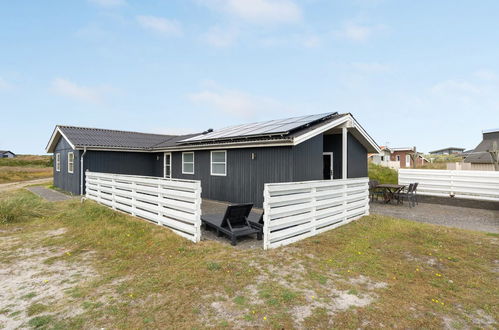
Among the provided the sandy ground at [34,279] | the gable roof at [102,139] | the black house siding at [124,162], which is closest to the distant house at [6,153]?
the gable roof at [102,139]

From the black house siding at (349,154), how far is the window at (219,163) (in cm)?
518

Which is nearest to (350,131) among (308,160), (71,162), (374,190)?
(374,190)

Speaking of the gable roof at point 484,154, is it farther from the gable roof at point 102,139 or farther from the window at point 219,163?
the gable roof at point 102,139

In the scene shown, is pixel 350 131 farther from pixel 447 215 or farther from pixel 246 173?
pixel 246 173

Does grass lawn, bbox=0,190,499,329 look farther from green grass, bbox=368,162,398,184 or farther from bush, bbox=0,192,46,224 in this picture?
green grass, bbox=368,162,398,184

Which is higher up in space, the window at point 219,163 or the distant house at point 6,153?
the distant house at point 6,153

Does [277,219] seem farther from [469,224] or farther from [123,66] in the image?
[123,66]

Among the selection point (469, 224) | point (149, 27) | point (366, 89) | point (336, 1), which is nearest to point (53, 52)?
point (149, 27)

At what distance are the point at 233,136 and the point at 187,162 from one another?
429 cm

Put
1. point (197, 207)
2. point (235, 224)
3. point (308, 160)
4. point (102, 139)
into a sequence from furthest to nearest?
1. point (102, 139)
2. point (308, 160)
3. point (235, 224)
4. point (197, 207)

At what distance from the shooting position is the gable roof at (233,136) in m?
9.30

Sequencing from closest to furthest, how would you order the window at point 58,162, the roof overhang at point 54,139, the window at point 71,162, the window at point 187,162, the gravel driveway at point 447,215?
the gravel driveway at point 447,215, the window at point 187,162, the window at point 71,162, the roof overhang at point 54,139, the window at point 58,162

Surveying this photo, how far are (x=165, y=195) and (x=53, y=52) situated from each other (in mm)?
15732

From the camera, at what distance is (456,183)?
1172 cm
